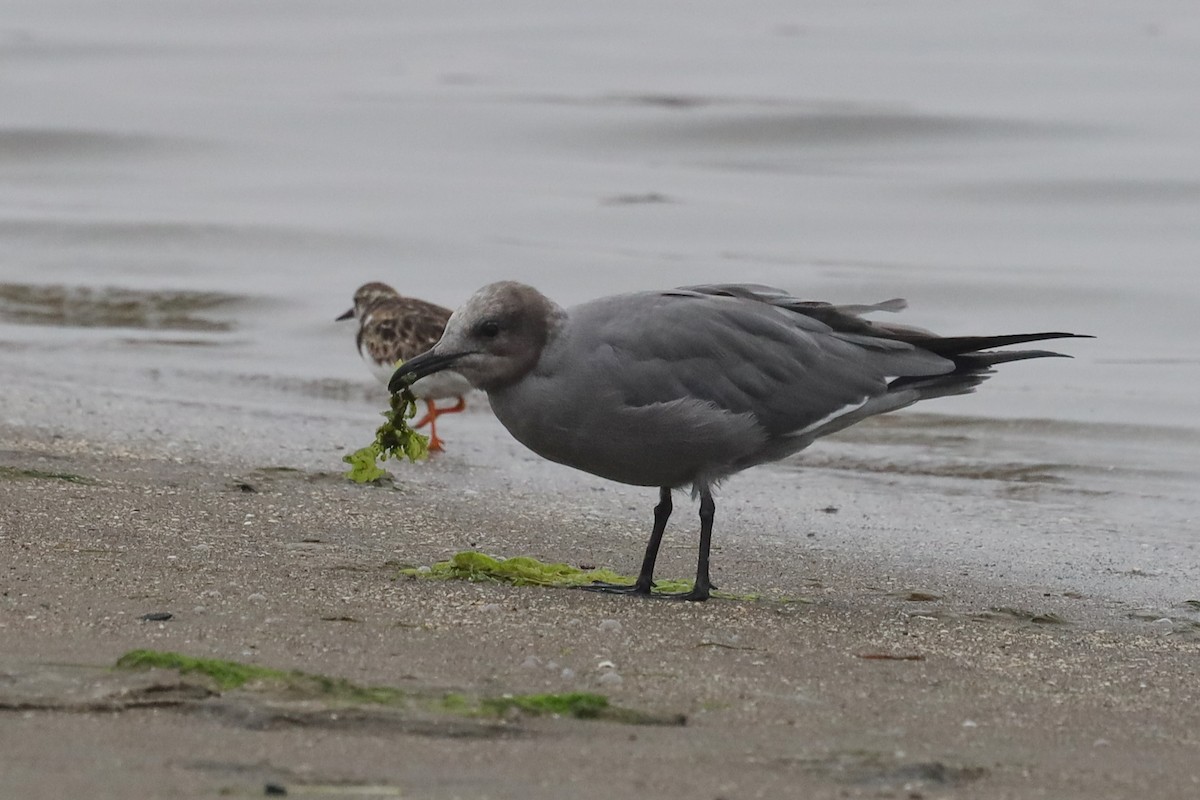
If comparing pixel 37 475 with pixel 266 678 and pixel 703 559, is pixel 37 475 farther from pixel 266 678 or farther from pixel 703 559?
pixel 266 678

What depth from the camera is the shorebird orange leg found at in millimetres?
9508

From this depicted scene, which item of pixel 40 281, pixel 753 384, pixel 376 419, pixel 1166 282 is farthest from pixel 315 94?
pixel 753 384

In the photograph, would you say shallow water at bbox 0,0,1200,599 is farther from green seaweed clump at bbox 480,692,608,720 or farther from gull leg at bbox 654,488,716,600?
green seaweed clump at bbox 480,692,608,720

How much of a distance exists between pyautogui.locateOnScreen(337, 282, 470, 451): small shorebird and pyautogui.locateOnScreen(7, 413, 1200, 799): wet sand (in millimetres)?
2418

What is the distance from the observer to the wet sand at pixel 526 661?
146 inches

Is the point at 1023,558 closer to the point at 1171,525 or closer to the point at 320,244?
the point at 1171,525

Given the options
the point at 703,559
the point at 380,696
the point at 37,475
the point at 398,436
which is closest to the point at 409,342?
the point at 37,475

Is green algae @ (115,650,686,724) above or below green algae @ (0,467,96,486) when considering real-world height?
below

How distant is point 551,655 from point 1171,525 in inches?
181

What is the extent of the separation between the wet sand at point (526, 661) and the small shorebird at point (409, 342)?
7.93ft

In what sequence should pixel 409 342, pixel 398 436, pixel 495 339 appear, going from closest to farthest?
pixel 495 339 → pixel 398 436 → pixel 409 342

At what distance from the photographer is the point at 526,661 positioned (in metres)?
4.60

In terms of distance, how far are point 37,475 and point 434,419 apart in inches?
140

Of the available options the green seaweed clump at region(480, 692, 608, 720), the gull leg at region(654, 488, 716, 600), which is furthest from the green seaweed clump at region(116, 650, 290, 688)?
the gull leg at region(654, 488, 716, 600)
